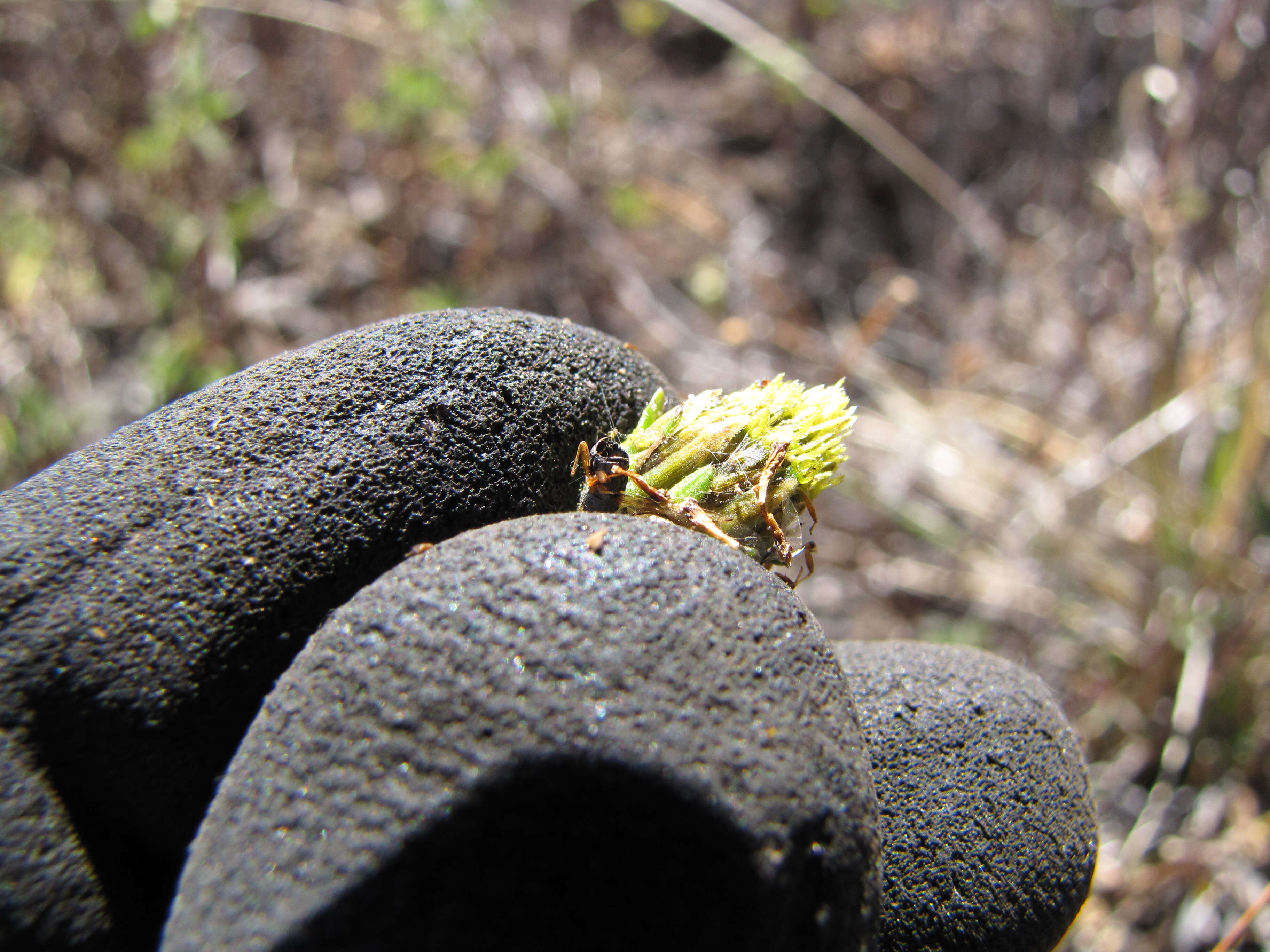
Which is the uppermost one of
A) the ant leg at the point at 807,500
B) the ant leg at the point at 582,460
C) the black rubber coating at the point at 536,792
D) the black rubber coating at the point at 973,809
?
the ant leg at the point at 582,460

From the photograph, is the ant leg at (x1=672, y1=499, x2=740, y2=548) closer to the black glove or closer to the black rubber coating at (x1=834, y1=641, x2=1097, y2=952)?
the black glove

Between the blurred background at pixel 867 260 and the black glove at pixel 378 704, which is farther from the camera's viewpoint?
the blurred background at pixel 867 260

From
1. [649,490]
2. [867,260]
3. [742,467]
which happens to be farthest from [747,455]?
[867,260]

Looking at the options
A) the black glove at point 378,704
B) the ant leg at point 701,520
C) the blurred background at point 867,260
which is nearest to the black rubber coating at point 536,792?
the black glove at point 378,704

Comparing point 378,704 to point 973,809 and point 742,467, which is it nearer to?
point 742,467

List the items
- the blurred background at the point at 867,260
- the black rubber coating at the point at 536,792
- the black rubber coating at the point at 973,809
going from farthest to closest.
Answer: the blurred background at the point at 867,260 → the black rubber coating at the point at 973,809 → the black rubber coating at the point at 536,792

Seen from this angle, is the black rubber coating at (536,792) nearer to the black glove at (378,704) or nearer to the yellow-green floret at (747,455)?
the black glove at (378,704)

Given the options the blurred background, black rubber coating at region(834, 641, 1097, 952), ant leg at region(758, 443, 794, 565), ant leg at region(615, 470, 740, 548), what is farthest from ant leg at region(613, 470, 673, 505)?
the blurred background
